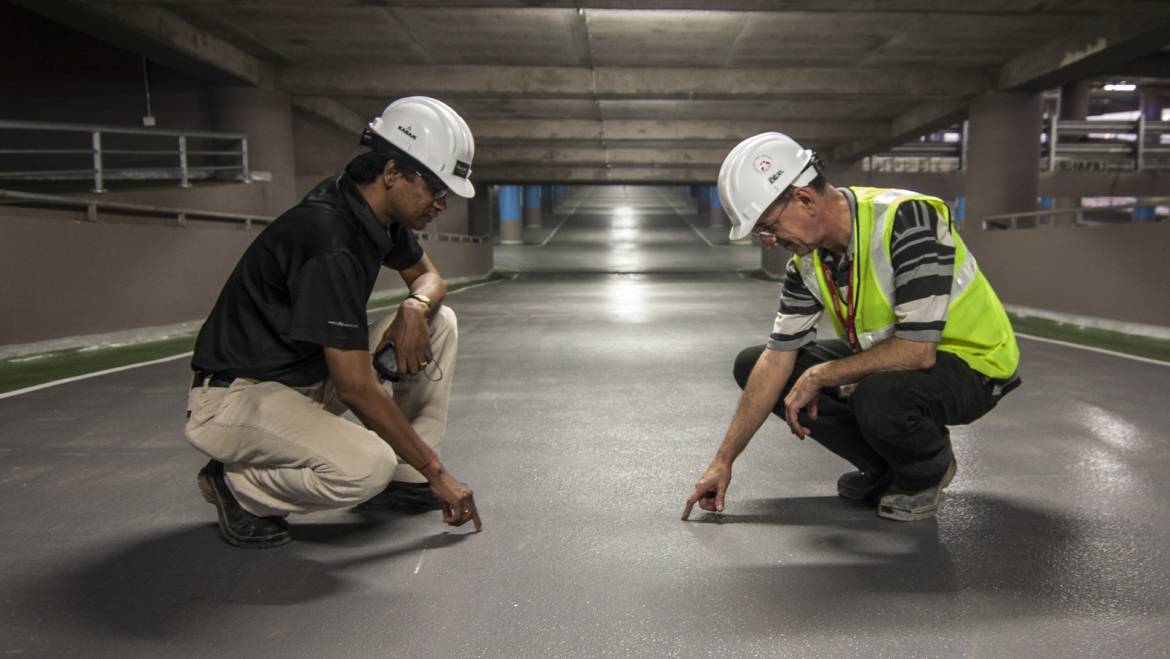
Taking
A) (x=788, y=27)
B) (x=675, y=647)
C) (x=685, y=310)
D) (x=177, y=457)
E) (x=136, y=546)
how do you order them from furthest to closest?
1. (x=685, y=310)
2. (x=788, y=27)
3. (x=177, y=457)
4. (x=136, y=546)
5. (x=675, y=647)

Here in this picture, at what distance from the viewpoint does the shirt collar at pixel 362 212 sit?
3070mm

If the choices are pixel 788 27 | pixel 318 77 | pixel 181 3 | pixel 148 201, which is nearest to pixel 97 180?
pixel 148 201

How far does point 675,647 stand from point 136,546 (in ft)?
7.48

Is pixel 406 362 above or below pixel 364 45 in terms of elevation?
below

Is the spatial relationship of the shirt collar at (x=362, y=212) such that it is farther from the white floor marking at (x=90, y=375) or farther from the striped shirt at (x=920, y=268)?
the white floor marking at (x=90, y=375)

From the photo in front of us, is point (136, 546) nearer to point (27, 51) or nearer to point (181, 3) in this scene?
point (181, 3)

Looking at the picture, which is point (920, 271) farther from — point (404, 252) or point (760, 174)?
point (404, 252)

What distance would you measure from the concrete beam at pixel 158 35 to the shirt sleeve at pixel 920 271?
12.3m

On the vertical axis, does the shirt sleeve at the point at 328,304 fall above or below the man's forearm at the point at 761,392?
above

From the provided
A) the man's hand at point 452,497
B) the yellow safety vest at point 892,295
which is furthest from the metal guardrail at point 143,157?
the yellow safety vest at point 892,295

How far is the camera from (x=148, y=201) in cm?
1210

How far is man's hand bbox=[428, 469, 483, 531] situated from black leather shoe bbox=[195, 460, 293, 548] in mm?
737

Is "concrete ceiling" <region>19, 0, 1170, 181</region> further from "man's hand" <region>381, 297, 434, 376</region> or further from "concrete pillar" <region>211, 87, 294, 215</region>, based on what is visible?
"man's hand" <region>381, 297, 434, 376</region>

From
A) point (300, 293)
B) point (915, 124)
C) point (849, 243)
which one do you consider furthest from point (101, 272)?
point (915, 124)
